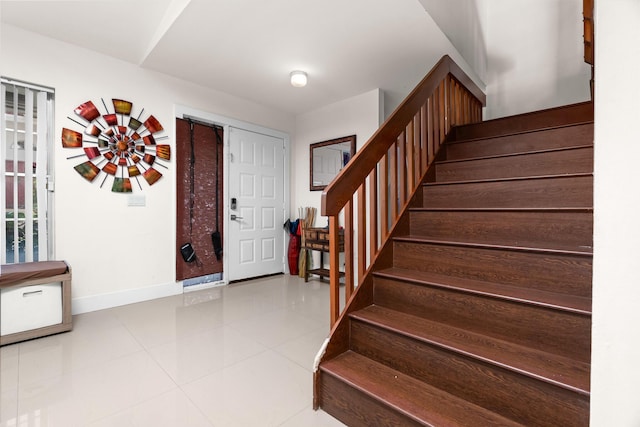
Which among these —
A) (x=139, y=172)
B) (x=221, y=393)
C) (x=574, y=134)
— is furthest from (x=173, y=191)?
(x=574, y=134)

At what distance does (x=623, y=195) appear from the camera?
21.4 inches

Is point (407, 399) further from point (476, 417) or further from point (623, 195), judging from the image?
point (623, 195)

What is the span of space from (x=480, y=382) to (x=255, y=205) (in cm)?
354

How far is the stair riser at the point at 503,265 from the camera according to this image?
53.2 inches

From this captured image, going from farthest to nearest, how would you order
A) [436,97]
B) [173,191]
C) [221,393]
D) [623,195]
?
[173,191] < [436,97] < [221,393] < [623,195]

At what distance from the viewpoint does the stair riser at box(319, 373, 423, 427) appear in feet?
4.06

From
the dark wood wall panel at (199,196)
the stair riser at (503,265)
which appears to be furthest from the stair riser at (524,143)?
the dark wood wall panel at (199,196)

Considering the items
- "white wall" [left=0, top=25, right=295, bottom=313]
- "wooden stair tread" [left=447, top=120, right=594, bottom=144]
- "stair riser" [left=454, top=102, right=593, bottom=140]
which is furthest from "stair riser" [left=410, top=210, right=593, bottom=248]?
"white wall" [left=0, top=25, right=295, bottom=313]

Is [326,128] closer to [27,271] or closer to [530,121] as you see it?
[530,121]

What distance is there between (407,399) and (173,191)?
10.5ft

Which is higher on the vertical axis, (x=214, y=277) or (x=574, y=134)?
(x=574, y=134)

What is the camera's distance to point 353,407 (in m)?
1.36

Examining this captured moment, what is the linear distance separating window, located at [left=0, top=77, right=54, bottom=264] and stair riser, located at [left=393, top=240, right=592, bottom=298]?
3.20m

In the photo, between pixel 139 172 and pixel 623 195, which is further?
pixel 139 172
